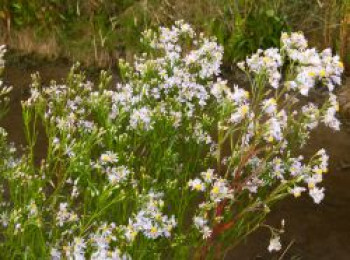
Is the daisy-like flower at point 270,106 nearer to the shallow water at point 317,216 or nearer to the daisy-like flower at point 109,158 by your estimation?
the daisy-like flower at point 109,158

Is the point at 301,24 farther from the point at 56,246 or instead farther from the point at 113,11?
the point at 56,246

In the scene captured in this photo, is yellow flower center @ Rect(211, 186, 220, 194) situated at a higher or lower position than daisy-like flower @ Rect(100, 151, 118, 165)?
lower

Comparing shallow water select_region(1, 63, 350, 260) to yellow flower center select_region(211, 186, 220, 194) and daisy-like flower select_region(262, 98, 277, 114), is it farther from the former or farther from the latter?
daisy-like flower select_region(262, 98, 277, 114)

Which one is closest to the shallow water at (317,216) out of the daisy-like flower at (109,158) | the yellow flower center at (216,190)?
the yellow flower center at (216,190)

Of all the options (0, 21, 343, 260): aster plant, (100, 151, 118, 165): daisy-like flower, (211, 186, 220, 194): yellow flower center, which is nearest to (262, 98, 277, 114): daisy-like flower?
(0, 21, 343, 260): aster plant

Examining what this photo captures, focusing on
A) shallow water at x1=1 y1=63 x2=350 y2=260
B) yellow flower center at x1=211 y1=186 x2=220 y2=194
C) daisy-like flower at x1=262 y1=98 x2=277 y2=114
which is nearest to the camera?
A: daisy-like flower at x1=262 y1=98 x2=277 y2=114
